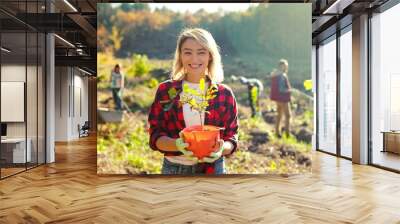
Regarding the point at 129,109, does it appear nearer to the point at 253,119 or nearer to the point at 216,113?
the point at 216,113

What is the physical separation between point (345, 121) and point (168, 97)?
15.8 ft

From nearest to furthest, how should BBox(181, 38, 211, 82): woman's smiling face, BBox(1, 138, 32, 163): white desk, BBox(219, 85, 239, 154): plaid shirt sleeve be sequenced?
BBox(181, 38, 211, 82): woman's smiling face < BBox(219, 85, 239, 154): plaid shirt sleeve < BBox(1, 138, 32, 163): white desk

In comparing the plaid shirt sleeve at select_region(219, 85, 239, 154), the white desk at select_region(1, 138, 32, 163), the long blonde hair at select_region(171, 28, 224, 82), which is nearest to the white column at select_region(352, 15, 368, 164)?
the plaid shirt sleeve at select_region(219, 85, 239, 154)

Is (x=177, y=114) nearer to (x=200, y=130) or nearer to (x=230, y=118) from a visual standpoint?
(x=200, y=130)

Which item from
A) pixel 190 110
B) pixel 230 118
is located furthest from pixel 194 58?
pixel 230 118

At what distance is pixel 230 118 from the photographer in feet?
21.0

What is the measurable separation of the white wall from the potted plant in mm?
10453

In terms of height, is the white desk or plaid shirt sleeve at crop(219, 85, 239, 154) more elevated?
plaid shirt sleeve at crop(219, 85, 239, 154)

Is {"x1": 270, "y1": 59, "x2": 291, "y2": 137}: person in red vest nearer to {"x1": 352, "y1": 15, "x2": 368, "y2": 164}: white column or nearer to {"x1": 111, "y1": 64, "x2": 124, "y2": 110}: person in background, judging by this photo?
{"x1": 111, "y1": 64, "x2": 124, "y2": 110}: person in background

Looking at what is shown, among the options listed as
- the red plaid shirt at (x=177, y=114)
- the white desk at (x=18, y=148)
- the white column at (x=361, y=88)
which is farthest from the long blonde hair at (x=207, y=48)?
the white column at (x=361, y=88)

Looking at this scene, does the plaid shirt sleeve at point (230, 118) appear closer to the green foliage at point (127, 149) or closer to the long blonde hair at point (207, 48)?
the long blonde hair at point (207, 48)

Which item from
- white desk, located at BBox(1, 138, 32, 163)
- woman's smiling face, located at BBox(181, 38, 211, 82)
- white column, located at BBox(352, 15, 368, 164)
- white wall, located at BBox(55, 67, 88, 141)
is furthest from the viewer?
white wall, located at BBox(55, 67, 88, 141)

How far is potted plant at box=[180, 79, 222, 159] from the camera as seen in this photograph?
6.16m

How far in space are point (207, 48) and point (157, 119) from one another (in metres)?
1.33
